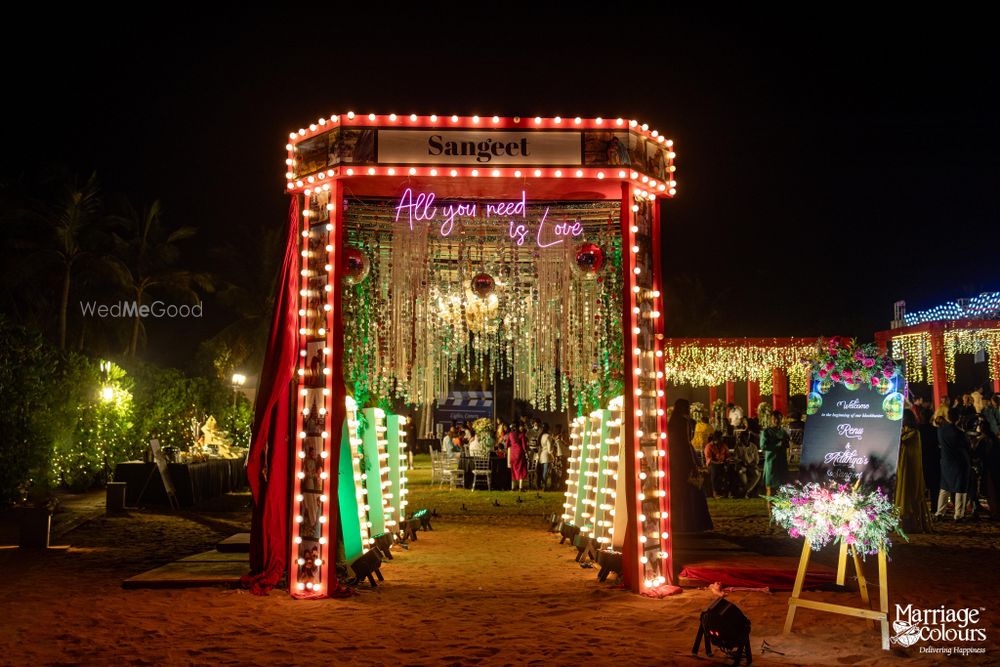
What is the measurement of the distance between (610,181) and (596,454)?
133 inches

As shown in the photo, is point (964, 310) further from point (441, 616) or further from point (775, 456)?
point (441, 616)

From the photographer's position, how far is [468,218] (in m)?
9.05

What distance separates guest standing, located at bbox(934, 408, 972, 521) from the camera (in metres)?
11.5

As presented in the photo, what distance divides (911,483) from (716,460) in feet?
15.9

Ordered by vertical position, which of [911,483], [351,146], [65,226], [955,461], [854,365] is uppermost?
[65,226]

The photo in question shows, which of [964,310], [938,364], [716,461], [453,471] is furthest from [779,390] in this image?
[453,471]

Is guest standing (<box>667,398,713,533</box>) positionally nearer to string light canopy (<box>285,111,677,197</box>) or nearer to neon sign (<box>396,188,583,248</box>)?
neon sign (<box>396,188,583,248</box>)

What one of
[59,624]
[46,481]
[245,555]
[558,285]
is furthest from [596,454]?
[46,481]

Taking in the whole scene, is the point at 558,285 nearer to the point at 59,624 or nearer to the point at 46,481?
the point at 59,624

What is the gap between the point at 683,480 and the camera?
9328mm

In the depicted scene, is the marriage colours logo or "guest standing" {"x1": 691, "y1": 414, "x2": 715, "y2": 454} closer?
the marriage colours logo

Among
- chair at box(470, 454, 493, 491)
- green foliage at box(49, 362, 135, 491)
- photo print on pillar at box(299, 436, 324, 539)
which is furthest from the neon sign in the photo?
green foliage at box(49, 362, 135, 491)

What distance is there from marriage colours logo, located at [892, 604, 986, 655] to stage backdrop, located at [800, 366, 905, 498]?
36.2 inches

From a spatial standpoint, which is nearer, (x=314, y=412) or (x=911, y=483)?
(x=314, y=412)
